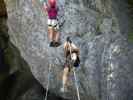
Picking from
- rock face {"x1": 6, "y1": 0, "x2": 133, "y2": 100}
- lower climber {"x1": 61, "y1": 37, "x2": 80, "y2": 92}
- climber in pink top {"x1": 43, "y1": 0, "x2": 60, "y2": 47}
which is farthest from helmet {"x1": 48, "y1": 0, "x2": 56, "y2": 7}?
lower climber {"x1": 61, "y1": 37, "x2": 80, "y2": 92}

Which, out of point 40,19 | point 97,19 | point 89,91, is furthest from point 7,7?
point 89,91

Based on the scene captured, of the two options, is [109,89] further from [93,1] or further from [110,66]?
[93,1]

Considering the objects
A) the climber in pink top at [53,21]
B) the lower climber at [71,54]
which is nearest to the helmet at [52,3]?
the climber in pink top at [53,21]

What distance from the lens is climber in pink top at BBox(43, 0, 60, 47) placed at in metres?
8.38

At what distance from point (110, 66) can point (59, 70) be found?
56.6 inches

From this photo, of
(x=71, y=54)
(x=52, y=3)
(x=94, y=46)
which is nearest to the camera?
(x=52, y=3)

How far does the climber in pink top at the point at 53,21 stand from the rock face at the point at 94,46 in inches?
18.9

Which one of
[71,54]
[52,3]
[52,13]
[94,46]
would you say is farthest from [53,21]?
[94,46]

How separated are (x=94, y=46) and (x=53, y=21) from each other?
1.64 metres

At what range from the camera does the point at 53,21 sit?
8453 millimetres

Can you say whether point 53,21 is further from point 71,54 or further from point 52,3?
point 71,54

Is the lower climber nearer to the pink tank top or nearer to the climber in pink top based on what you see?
the climber in pink top

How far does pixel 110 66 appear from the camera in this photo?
9508 millimetres

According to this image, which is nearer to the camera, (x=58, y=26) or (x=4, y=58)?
(x=58, y=26)
